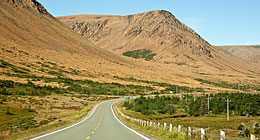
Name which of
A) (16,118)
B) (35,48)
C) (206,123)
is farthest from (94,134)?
(35,48)

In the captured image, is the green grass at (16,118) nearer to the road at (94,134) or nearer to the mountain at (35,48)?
the road at (94,134)

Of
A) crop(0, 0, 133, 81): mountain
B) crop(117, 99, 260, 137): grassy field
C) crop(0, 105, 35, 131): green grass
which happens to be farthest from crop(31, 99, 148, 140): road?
crop(0, 0, 133, 81): mountain

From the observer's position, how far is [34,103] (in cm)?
6844

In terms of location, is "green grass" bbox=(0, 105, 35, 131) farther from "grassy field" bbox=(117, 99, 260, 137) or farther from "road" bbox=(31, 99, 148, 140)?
"road" bbox=(31, 99, 148, 140)

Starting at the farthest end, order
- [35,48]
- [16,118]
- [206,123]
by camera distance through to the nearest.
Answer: [35,48]
[206,123]
[16,118]

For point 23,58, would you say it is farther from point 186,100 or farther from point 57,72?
point 186,100

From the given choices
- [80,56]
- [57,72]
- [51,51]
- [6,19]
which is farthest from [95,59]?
[6,19]

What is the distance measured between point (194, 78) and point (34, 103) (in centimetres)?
14823

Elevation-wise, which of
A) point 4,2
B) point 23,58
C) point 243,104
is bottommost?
point 243,104

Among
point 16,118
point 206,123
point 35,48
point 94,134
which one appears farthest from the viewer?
point 35,48

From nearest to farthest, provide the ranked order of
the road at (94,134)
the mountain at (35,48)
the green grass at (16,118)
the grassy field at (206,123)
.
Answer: the road at (94,134)
the green grass at (16,118)
the grassy field at (206,123)
the mountain at (35,48)

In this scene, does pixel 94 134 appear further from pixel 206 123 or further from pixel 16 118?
pixel 206 123

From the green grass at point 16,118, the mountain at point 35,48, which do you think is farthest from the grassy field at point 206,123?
the mountain at point 35,48

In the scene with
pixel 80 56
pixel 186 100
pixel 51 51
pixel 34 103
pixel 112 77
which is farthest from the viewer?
pixel 80 56
